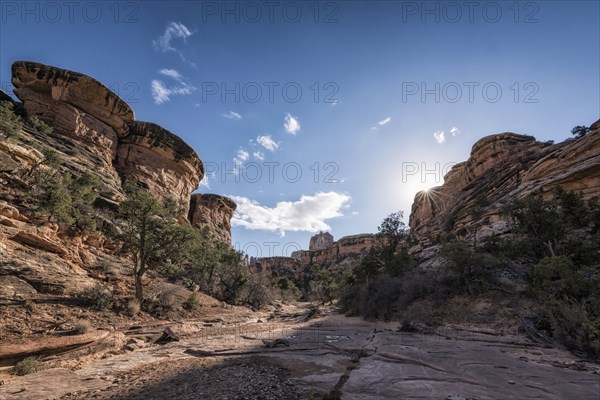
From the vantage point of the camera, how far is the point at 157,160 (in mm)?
37281

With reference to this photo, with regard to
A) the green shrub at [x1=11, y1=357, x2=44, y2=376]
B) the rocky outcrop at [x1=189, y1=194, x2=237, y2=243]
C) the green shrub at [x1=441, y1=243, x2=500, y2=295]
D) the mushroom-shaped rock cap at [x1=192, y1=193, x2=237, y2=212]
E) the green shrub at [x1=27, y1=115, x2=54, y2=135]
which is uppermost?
the green shrub at [x1=27, y1=115, x2=54, y2=135]

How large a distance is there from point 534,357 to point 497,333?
355cm

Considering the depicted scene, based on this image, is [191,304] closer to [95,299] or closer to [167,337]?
[95,299]

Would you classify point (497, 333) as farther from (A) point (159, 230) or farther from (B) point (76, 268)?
(B) point (76, 268)

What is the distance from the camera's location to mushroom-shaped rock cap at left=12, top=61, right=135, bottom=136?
2806 cm

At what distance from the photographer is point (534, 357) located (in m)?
6.27

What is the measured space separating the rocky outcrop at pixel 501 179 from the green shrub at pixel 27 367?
929 inches

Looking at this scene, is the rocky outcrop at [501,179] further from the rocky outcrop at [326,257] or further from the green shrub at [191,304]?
the rocky outcrop at [326,257]

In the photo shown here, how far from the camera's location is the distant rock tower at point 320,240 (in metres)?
130

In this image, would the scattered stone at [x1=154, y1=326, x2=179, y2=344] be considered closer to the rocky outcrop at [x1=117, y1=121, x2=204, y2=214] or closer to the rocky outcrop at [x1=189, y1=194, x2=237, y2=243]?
the rocky outcrop at [x1=117, y1=121, x2=204, y2=214]

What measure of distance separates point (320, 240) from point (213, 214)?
85479 millimetres

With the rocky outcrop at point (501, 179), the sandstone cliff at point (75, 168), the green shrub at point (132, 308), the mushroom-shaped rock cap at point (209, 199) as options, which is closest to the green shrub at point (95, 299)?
the sandstone cliff at point (75, 168)

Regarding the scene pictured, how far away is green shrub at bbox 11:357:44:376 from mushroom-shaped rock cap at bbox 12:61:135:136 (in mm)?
33933

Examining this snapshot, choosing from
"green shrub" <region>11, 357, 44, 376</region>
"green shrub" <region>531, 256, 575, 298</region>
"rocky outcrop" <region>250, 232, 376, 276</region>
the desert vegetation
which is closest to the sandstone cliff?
"green shrub" <region>11, 357, 44, 376</region>
